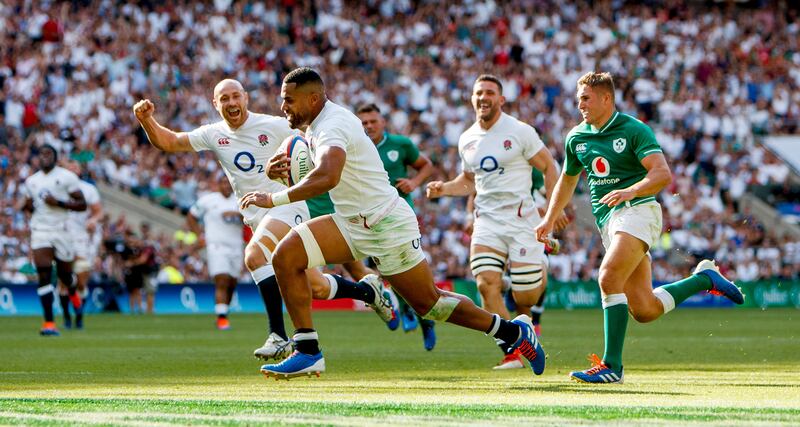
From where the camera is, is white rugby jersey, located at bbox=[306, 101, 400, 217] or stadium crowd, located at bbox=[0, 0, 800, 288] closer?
white rugby jersey, located at bbox=[306, 101, 400, 217]

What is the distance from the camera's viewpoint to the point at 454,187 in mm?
13625

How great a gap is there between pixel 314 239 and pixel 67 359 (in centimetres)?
460

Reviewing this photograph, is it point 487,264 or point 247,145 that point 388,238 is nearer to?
point 247,145

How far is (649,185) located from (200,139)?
14.8ft

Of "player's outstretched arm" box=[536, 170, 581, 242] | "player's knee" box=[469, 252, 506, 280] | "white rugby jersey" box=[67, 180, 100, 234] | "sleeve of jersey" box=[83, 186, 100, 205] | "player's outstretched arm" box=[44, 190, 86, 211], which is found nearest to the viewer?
"player's outstretched arm" box=[536, 170, 581, 242]

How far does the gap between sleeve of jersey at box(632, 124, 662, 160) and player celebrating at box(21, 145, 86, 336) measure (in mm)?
11082

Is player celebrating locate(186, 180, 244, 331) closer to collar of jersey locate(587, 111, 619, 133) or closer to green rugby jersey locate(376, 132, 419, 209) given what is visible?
green rugby jersey locate(376, 132, 419, 209)

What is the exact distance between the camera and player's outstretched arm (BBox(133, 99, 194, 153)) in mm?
12078

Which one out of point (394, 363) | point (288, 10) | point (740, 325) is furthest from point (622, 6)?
point (394, 363)

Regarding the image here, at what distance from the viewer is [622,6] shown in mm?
41438

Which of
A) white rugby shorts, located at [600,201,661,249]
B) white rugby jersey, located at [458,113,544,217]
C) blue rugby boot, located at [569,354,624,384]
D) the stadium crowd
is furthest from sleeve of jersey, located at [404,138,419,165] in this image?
the stadium crowd

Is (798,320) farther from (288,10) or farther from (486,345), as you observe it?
(288,10)

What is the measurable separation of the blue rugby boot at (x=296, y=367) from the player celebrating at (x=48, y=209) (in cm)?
979

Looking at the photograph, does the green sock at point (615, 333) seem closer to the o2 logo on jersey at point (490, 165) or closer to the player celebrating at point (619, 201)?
the player celebrating at point (619, 201)
